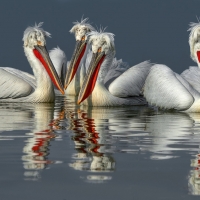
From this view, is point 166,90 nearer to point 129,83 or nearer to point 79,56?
point 129,83

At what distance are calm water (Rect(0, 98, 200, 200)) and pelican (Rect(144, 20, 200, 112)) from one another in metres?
0.33

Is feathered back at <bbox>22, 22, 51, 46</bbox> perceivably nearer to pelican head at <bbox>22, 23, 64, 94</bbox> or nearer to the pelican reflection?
pelican head at <bbox>22, 23, 64, 94</bbox>

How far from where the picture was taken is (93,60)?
11.1 metres

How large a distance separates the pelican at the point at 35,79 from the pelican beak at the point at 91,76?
81 cm

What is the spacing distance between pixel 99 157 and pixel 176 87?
4.22 metres

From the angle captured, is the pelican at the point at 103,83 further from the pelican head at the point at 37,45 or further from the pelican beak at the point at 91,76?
the pelican head at the point at 37,45

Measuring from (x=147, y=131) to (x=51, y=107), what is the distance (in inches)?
142

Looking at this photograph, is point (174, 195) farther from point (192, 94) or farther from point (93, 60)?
point (93, 60)

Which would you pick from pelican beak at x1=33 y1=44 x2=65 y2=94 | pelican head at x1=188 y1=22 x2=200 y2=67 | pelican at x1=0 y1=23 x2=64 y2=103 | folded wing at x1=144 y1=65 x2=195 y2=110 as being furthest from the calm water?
pelican beak at x1=33 y1=44 x2=65 y2=94

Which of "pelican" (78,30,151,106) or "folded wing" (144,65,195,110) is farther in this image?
"pelican" (78,30,151,106)

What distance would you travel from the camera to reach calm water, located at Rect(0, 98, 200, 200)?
4629 mm

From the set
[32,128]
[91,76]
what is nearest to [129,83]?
[91,76]

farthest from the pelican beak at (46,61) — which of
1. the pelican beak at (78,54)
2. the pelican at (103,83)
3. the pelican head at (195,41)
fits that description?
the pelican head at (195,41)

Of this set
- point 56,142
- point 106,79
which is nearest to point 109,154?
point 56,142
